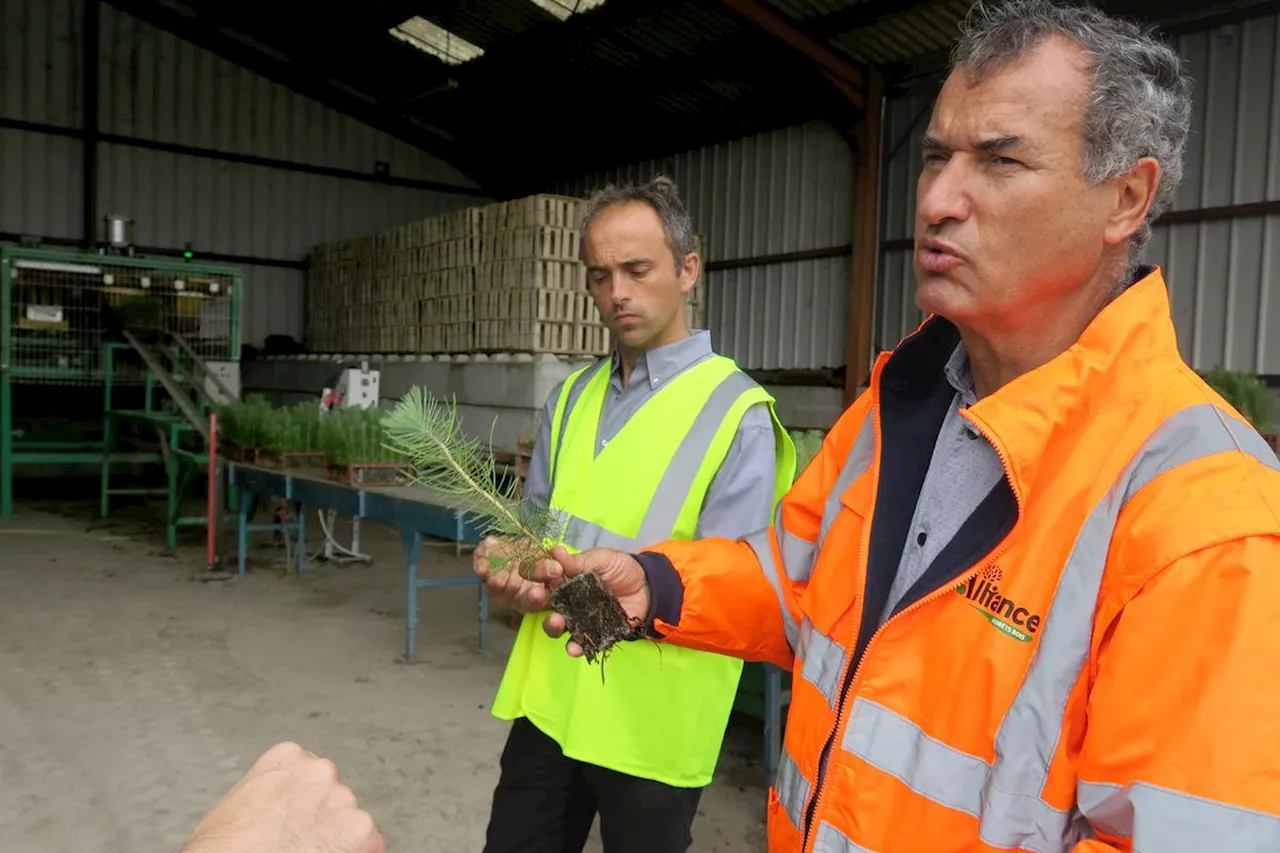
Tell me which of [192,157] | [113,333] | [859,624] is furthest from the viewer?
[192,157]

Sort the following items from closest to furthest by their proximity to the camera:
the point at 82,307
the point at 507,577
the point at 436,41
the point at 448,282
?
1. the point at 507,577
2. the point at 82,307
3. the point at 448,282
4. the point at 436,41

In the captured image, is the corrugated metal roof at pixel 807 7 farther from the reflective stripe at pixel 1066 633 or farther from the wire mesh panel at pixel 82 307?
the reflective stripe at pixel 1066 633

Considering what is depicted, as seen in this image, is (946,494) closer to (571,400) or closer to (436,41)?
(571,400)

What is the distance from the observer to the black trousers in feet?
5.70

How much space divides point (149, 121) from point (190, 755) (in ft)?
36.8

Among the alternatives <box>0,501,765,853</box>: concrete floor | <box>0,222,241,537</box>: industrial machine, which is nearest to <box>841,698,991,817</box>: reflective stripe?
<box>0,501,765,853</box>: concrete floor

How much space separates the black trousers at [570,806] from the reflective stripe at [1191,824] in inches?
44.8

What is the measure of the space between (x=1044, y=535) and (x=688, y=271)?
4.35 feet

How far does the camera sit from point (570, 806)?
185 centimetres

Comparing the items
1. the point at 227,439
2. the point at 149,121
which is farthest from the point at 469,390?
the point at 149,121

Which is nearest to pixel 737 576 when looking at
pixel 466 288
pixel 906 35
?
pixel 906 35

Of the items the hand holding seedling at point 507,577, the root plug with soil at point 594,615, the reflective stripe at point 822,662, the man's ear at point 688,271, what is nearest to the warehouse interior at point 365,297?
the man's ear at point 688,271

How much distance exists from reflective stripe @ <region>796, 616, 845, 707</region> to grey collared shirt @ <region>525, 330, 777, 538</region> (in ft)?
2.02

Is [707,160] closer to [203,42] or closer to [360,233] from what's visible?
[360,233]
